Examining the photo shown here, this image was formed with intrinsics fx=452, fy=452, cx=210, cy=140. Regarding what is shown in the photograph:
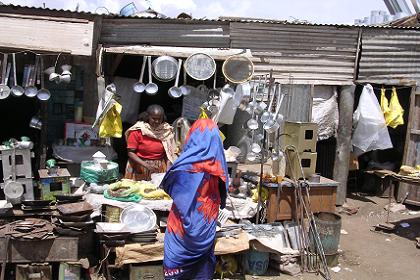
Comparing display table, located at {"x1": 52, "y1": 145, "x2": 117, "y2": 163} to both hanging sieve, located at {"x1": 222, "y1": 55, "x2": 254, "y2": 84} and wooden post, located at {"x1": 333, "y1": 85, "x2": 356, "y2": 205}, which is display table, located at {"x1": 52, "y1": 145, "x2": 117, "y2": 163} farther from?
wooden post, located at {"x1": 333, "y1": 85, "x2": 356, "y2": 205}

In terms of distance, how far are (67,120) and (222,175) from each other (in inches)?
162

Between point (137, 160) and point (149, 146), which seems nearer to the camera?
point (137, 160)

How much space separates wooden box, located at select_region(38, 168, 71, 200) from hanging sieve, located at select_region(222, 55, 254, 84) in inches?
104

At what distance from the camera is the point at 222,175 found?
3.92m

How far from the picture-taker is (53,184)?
5.70 meters

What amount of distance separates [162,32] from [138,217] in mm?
3307

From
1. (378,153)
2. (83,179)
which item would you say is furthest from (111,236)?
(378,153)

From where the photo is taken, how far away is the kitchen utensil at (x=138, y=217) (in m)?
5.25

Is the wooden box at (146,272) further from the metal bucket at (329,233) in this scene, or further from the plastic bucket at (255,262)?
the metal bucket at (329,233)

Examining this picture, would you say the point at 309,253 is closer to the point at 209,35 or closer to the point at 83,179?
the point at 83,179

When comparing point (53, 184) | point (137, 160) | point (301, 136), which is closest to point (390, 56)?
point (301, 136)

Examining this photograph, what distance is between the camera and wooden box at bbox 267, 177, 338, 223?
606cm

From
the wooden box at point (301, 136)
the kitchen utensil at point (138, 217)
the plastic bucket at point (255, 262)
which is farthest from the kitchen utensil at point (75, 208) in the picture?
the wooden box at point (301, 136)

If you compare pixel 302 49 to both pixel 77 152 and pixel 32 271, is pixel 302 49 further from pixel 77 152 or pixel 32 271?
pixel 32 271
